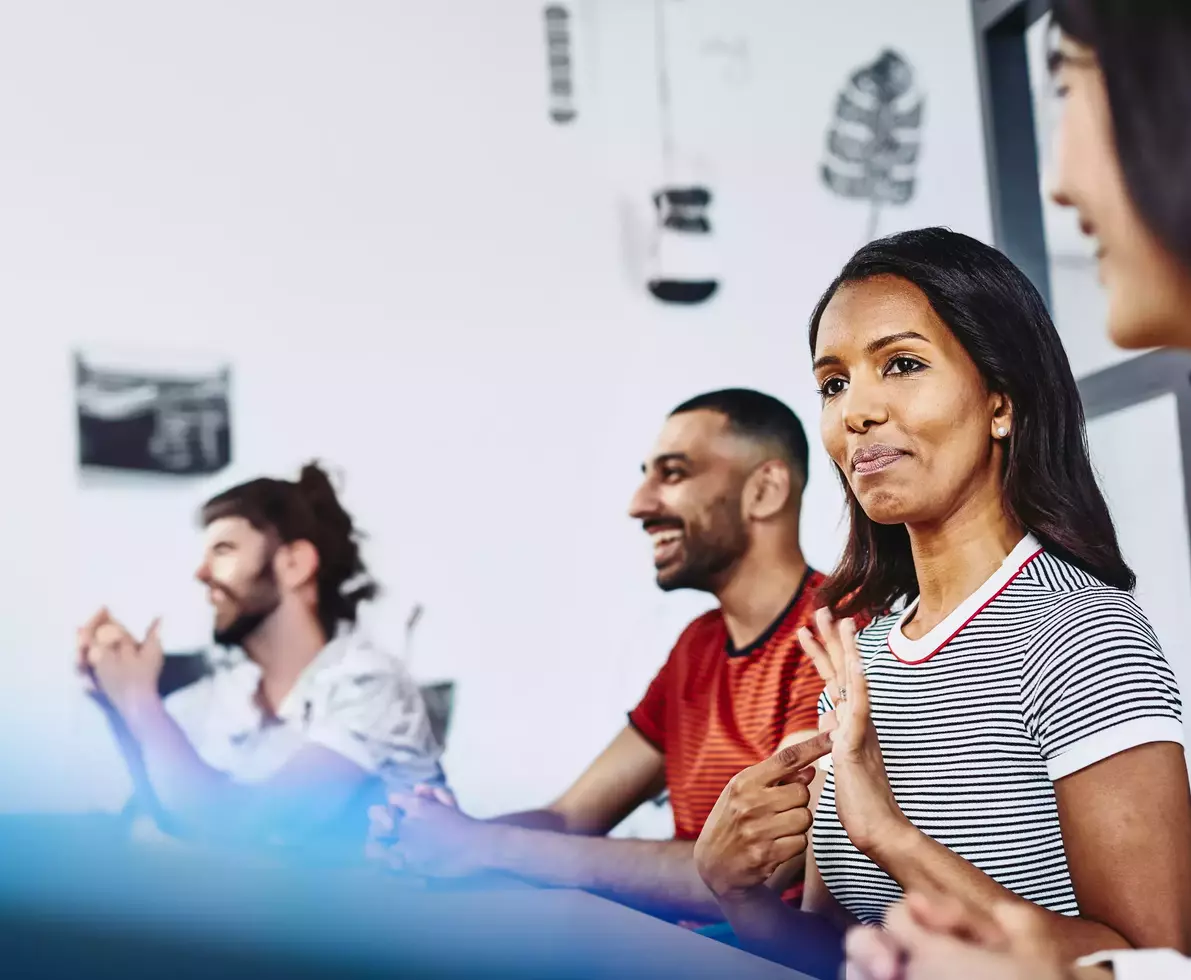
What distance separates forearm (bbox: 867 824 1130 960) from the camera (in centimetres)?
89

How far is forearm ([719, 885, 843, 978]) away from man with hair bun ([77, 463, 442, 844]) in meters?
1.40

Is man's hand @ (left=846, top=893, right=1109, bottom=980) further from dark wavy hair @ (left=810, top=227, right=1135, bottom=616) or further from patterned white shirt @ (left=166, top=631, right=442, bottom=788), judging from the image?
patterned white shirt @ (left=166, top=631, right=442, bottom=788)

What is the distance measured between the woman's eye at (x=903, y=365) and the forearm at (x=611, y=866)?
844 millimetres

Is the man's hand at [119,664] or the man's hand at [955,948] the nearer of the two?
the man's hand at [955,948]

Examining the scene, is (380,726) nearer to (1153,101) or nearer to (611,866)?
(611,866)

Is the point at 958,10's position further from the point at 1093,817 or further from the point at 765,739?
the point at 1093,817

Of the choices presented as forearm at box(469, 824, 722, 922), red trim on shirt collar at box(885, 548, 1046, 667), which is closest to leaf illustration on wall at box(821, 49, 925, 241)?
forearm at box(469, 824, 722, 922)

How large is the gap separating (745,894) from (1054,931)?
1.26ft

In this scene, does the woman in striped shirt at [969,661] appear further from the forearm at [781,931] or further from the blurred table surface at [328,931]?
the blurred table surface at [328,931]

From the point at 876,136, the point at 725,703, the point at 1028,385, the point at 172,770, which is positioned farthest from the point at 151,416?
the point at 1028,385

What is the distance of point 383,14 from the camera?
2988 mm

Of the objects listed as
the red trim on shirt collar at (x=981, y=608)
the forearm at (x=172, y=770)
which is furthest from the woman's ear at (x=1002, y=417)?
the forearm at (x=172, y=770)

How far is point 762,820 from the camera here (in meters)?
1.15

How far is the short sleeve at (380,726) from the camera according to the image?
8.29ft
